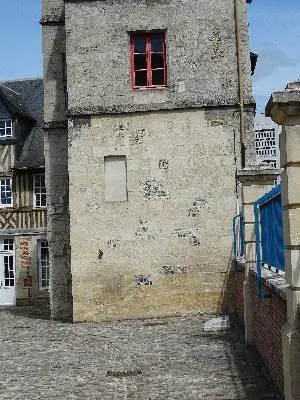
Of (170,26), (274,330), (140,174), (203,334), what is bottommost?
(203,334)

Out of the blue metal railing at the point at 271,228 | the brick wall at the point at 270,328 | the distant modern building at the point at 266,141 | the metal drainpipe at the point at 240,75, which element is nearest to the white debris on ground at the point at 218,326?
the brick wall at the point at 270,328

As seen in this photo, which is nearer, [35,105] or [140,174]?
[140,174]

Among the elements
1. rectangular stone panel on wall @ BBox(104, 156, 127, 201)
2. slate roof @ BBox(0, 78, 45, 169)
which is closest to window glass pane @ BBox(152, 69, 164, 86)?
rectangular stone panel on wall @ BBox(104, 156, 127, 201)

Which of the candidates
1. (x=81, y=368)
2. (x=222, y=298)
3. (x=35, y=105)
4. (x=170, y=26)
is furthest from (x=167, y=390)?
(x=35, y=105)

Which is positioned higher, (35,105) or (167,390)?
(35,105)

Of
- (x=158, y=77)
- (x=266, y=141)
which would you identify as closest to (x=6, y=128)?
(x=158, y=77)

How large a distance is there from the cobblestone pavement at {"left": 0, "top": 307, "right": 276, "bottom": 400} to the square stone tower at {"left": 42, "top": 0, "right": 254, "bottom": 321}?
3.80 feet

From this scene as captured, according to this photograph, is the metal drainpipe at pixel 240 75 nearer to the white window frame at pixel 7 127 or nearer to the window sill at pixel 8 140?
the window sill at pixel 8 140

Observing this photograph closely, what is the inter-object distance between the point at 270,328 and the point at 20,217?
17.9 metres

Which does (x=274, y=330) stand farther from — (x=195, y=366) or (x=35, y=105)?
(x=35, y=105)

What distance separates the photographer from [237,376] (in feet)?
25.2

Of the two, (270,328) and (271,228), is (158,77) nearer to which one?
(271,228)

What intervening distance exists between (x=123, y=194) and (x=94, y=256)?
1.66 metres

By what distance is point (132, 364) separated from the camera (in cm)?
896
